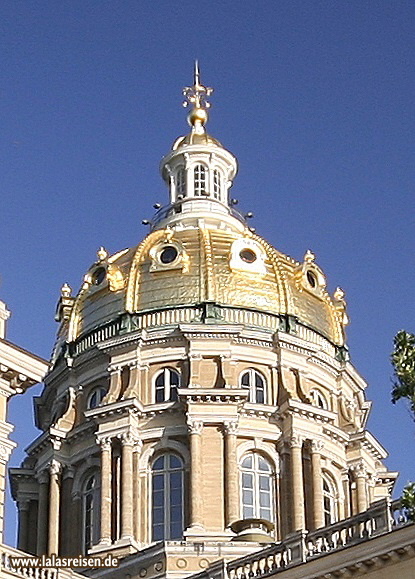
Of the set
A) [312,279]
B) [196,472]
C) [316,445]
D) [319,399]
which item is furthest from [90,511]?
[312,279]

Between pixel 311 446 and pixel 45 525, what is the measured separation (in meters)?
10.7

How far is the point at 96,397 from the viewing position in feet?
202

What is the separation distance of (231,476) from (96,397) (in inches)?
285

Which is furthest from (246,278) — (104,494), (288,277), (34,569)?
(34,569)

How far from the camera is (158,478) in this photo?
2308 inches

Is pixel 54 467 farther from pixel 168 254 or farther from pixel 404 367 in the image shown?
pixel 404 367

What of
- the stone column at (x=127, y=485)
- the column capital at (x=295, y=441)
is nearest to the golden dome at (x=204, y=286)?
the column capital at (x=295, y=441)

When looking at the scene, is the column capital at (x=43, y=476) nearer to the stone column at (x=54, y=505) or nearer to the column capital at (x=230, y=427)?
the stone column at (x=54, y=505)

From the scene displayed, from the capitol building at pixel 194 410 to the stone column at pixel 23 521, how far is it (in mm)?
69

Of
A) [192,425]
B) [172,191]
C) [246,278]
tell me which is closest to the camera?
[192,425]

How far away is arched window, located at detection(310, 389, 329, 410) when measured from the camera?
6153cm

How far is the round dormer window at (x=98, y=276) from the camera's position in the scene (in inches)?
2490

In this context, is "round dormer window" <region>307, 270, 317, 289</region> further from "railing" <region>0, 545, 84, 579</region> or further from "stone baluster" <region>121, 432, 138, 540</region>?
"railing" <region>0, 545, 84, 579</region>

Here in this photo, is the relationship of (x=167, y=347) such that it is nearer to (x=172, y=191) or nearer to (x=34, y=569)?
(x=172, y=191)
